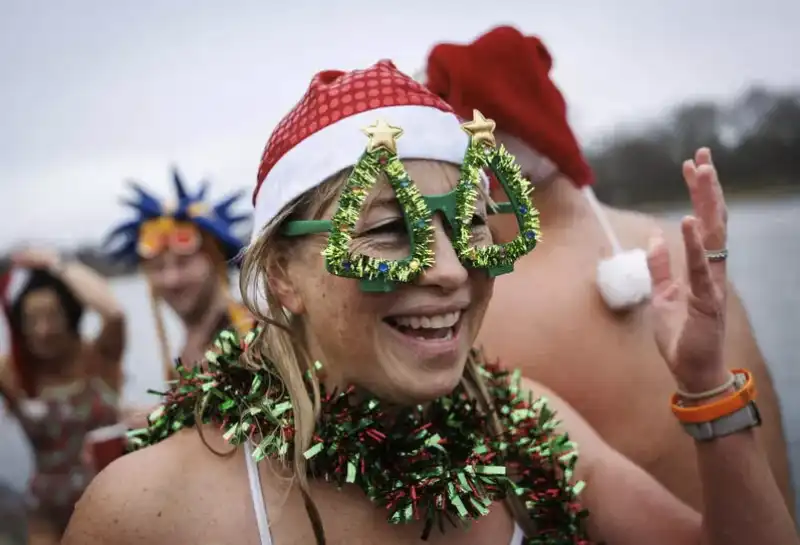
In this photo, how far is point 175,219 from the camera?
2770 millimetres

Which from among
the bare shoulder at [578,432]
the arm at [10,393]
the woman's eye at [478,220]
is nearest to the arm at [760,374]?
the bare shoulder at [578,432]

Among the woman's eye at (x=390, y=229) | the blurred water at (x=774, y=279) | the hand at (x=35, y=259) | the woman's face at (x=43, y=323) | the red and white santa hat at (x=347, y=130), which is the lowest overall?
the blurred water at (x=774, y=279)

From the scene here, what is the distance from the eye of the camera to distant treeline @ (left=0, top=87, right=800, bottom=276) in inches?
95.6

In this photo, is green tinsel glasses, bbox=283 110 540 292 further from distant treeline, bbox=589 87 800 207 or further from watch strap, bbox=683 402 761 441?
distant treeline, bbox=589 87 800 207

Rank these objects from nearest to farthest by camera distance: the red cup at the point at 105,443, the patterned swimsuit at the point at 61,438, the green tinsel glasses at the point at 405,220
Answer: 1. the green tinsel glasses at the point at 405,220
2. the red cup at the point at 105,443
3. the patterned swimsuit at the point at 61,438

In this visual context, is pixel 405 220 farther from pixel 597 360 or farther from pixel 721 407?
pixel 597 360

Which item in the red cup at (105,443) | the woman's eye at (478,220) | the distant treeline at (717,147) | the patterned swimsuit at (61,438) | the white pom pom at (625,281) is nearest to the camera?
the woman's eye at (478,220)

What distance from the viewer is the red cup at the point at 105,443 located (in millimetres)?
2562

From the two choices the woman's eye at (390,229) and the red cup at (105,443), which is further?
the red cup at (105,443)

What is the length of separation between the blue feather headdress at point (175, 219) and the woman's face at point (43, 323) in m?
0.27

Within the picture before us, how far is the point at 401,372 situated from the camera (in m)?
1.02

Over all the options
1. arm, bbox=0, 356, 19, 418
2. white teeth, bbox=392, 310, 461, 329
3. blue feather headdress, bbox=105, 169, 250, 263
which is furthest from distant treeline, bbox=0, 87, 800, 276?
arm, bbox=0, 356, 19, 418

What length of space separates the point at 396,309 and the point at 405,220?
0.12 meters

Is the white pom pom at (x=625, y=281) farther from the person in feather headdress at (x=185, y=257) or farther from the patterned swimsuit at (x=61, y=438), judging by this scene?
the patterned swimsuit at (x=61, y=438)
